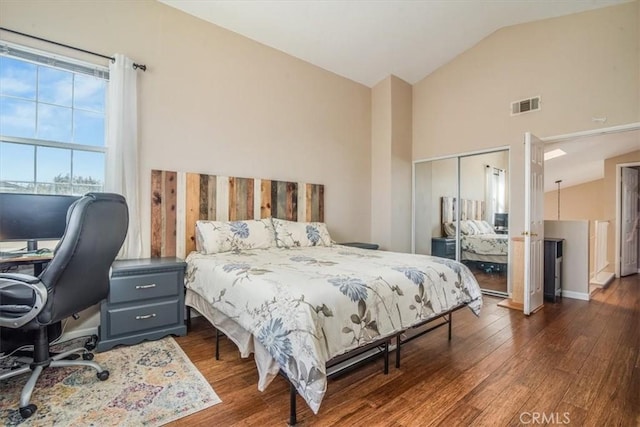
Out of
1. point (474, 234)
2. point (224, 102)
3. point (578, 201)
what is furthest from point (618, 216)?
point (224, 102)

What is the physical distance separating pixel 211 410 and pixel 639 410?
2.39 m

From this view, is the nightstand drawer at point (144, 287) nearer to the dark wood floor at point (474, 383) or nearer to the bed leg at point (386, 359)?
the dark wood floor at point (474, 383)

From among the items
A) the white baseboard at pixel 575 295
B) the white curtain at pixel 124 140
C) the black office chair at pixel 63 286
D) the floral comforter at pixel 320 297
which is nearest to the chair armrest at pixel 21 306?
the black office chair at pixel 63 286

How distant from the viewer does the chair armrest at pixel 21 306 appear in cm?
163

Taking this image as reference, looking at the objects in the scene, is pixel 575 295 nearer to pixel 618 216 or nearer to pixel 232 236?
pixel 618 216

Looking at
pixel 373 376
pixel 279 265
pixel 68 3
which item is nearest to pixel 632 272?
pixel 373 376

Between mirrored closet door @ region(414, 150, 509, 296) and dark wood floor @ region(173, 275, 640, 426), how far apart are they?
1481mm

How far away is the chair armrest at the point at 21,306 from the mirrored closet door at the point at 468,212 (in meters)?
4.68

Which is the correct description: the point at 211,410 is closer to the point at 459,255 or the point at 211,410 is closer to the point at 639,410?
the point at 639,410

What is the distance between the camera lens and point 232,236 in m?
3.12

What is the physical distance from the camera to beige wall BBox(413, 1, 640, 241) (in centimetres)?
329

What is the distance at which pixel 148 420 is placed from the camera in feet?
5.19

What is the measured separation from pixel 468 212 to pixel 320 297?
3798 millimetres

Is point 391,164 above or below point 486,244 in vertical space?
above
